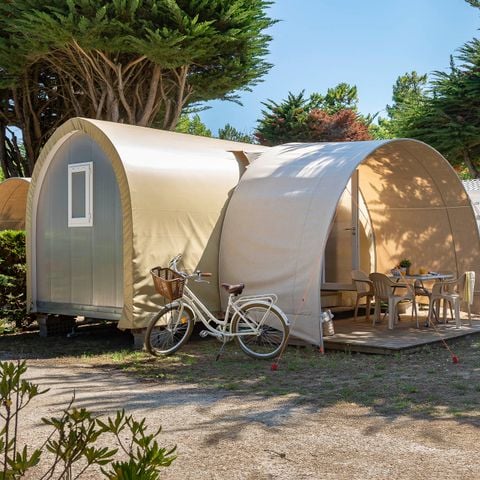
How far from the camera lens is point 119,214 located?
8.99 metres

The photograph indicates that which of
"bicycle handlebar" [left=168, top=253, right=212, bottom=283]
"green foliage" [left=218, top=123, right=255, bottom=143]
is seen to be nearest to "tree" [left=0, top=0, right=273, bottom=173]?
"bicycle handlebar" [left=168, top=253, right=212, bottom=283]

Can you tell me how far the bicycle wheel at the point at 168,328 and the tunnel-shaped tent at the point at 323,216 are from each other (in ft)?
3.61

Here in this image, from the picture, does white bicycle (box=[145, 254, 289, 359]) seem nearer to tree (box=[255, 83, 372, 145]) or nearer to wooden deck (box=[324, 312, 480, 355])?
wooden deck (box=[324, 312, 480, 355])

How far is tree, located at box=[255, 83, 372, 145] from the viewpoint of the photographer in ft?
105

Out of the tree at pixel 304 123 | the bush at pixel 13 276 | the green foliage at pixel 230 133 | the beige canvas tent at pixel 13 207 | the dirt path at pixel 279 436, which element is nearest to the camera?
the dirt path at pixel 279 436

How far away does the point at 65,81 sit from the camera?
2000 cm

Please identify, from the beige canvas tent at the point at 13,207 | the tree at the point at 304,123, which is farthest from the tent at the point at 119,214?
the tree at the point at 304,123

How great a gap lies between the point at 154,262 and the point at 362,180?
193 inches

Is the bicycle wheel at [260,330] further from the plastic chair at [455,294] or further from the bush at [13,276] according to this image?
the bush at [13,276]

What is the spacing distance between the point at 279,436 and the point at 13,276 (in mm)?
6819

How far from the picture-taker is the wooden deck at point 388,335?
334 inches

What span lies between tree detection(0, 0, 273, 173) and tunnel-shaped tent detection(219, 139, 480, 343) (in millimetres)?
6683

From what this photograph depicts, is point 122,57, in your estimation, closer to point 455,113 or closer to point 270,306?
point 455,113

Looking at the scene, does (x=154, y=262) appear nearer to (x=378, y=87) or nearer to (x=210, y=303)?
(x=210, y=303)
